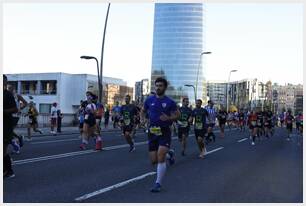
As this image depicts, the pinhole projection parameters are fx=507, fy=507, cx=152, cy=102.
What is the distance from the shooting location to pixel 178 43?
13538cm

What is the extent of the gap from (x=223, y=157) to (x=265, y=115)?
12208mm

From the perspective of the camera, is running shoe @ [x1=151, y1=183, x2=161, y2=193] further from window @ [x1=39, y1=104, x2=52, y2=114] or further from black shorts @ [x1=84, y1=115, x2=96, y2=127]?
window @ [x1=39, y1=104, x2=52, y2=114]

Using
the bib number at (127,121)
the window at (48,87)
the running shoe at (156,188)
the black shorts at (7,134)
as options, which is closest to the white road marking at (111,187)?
the running shoe at (156,188)

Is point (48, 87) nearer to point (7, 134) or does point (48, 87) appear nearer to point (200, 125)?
point (200, 125)

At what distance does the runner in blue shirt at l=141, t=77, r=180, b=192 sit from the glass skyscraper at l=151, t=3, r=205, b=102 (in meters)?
113

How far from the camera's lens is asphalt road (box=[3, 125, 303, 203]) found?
7512 millimetres

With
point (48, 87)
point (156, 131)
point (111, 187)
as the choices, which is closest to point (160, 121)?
point (156, 131)

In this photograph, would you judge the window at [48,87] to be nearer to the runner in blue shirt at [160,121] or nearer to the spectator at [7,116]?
the spectator at [7,116]

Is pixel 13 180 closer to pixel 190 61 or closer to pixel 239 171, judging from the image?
pixel 239 171

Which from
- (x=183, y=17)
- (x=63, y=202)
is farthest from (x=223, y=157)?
(x=183, y=17)

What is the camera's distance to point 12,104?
343 inches

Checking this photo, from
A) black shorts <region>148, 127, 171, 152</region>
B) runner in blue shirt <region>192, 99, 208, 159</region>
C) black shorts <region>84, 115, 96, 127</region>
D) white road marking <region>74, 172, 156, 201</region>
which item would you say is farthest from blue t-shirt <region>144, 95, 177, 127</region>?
black shorts <region>84, 115, 96, 127</region>

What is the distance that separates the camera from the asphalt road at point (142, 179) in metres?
7.51

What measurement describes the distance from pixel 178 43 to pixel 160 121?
12832 centimetres
